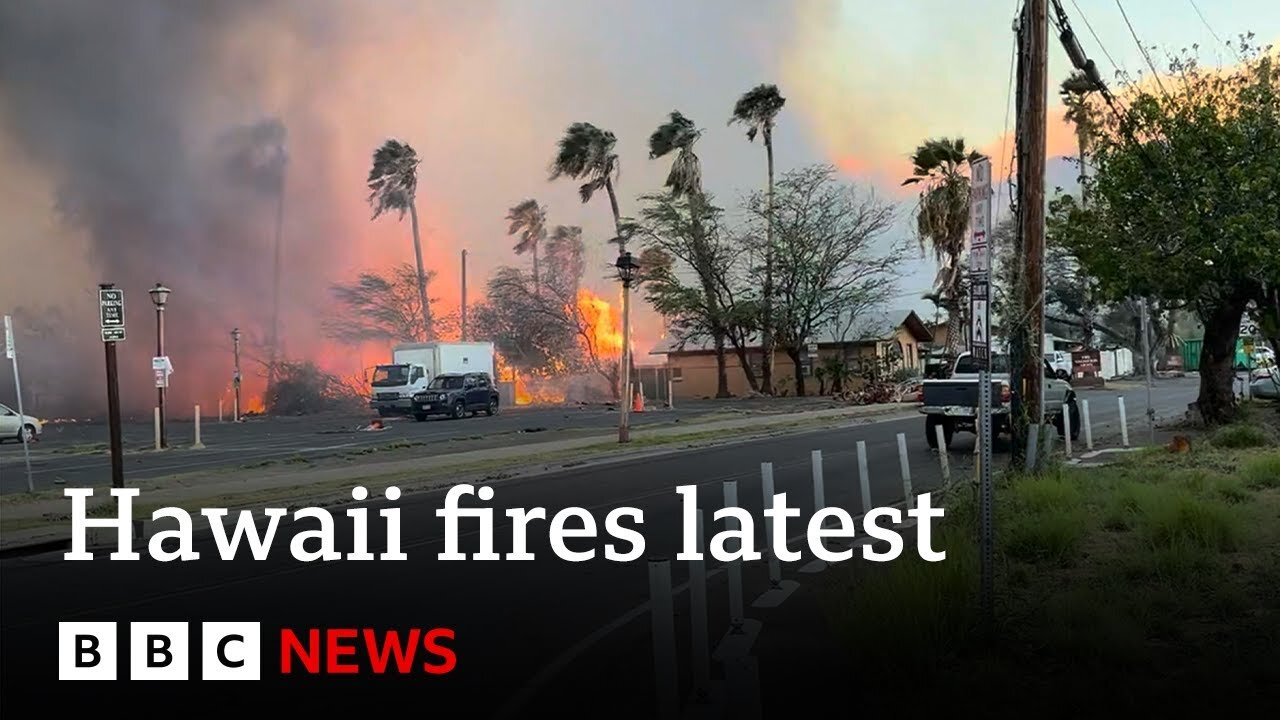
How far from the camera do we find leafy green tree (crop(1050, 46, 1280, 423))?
16.6 metres

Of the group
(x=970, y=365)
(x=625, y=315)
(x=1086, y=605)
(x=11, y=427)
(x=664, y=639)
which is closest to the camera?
(x=664, y=639)

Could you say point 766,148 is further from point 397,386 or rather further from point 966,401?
point 966,401

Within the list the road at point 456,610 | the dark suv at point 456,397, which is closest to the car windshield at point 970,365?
the road at point 456,610

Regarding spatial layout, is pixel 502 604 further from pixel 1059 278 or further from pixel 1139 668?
pixel 1059 278

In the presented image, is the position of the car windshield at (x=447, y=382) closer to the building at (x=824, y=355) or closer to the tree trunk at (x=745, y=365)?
the tree trunk at (x=745, y=365)

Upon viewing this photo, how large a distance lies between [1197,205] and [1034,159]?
199 inches

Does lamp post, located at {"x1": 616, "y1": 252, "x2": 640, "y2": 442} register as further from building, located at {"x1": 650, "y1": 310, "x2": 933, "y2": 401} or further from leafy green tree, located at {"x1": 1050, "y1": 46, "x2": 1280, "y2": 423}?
building, located at {"x1": 650, "y1": 310, "x2": 933, "y2": 401}

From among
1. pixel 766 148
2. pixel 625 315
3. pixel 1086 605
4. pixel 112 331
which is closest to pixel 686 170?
pixel 766 148

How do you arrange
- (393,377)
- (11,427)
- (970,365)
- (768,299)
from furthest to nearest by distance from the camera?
(768,299), (393,377), (11,427), (970,365)

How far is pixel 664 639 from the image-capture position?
457 centimetres

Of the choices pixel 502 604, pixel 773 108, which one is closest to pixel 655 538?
pixel 502 604

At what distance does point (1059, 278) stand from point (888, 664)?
62824mm

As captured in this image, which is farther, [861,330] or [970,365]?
[861,330]

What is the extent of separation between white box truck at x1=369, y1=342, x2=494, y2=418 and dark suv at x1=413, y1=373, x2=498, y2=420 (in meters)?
1.39
